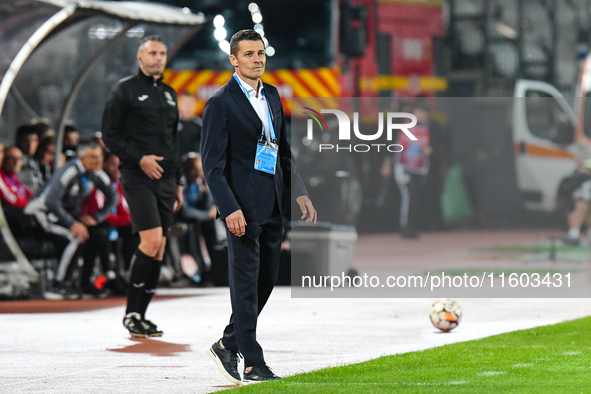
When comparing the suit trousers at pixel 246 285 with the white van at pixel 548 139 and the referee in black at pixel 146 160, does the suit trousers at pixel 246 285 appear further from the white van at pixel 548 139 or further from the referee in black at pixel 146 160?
the white van at pixel 548 139

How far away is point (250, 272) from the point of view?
553cm

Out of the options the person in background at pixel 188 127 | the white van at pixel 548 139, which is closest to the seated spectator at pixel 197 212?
the person in background at pixel 188 127

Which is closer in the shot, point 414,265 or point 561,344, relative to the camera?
point 561,344

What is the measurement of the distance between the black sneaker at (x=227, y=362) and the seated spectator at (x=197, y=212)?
583cm

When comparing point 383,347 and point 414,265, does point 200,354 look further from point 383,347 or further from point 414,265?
point 414,265

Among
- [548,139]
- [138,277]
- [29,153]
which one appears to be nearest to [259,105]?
[138,277]

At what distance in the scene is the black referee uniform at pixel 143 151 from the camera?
24.6 ft

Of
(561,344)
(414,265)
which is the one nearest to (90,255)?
(414,265)

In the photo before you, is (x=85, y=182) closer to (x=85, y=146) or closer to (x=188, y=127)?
(x=85, y=146)

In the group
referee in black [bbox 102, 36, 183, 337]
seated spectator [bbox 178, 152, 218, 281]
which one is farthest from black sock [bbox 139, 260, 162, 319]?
seated spectator [bbox 178, 152, 218, 281]

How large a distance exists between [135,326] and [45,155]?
409 centimetres

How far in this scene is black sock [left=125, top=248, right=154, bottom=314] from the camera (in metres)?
7.57

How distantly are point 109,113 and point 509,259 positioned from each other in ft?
18.4

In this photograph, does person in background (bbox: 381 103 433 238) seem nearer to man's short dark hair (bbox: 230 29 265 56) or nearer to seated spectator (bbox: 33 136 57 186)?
seated spectator (bbox: 33 136 57 186)
